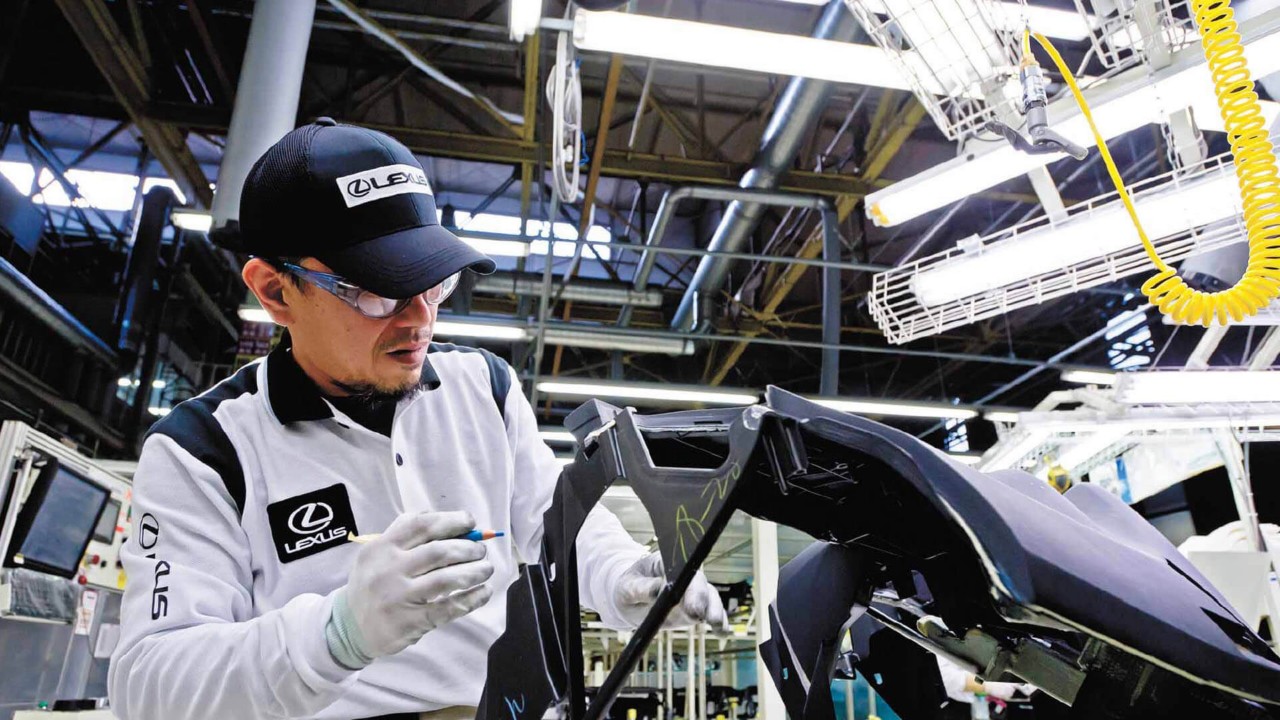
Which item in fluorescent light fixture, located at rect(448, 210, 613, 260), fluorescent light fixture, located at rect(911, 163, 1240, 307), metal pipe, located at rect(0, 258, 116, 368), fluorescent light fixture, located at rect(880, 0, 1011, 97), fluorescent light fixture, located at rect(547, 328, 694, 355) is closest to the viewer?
fluorescent light fixture, located at rect(880, 0, 1011, 97)

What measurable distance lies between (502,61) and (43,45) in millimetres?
4213

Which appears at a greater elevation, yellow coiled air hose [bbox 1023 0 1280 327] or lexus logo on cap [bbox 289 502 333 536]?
yellow coiled air hose [bbox 1023 0 1280 327]

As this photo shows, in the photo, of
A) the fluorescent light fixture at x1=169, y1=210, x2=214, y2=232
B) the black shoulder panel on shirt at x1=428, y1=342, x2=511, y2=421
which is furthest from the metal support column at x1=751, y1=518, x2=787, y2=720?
the fluorescent light fixture at x1=169, y1=210, x2=214, y2=232

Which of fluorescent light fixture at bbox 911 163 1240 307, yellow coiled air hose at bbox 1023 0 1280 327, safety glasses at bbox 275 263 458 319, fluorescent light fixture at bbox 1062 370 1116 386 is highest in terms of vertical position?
fluorescent light fixture at bbox 1062 370 1116 386

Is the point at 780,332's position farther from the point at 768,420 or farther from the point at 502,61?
the point at 768,420

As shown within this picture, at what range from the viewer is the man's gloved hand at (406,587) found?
0.85 m

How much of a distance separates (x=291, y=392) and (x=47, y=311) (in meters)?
7.56

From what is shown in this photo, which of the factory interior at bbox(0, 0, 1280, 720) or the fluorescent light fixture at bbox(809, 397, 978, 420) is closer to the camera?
the factory interior at bbox(0, 0, 1280, 720)

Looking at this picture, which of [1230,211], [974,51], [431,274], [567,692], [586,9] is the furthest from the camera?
[586,9]

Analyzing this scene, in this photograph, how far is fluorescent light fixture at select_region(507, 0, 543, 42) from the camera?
9.75 ft

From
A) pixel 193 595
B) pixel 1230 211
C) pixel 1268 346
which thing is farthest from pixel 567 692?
pixel 1268 346

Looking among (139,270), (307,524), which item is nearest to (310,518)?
(307,524)

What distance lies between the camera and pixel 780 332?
9.66m

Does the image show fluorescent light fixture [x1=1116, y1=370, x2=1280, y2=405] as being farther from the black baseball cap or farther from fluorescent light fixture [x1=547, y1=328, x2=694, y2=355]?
fluorescent light fixture [x1=547, y1=328, x2=694, y2=355]
